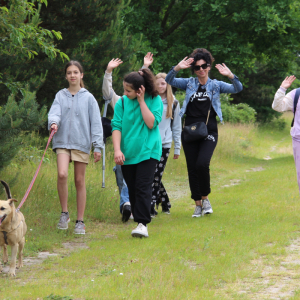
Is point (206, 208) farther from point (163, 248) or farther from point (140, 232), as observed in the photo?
point (163, 248)

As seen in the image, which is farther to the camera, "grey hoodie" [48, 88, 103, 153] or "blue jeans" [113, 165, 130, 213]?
"blue jeans" [113, 165, 130, 213]

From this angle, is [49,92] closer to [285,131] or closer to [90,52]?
[90,52]

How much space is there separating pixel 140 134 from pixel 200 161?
1.54 metres

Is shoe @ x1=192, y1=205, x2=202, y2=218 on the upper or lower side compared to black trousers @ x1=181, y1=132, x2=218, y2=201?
lower

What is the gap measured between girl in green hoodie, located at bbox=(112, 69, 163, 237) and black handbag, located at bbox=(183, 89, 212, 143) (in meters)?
1.17

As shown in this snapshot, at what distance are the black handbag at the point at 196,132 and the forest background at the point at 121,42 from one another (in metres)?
2.04

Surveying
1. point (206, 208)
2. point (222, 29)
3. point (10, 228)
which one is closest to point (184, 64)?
point (206, 208)

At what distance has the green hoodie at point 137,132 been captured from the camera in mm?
5543

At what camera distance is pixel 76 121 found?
5.96 meters

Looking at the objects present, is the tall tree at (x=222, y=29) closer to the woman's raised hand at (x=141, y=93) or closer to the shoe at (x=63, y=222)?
the shoe at (x=63, y=222)

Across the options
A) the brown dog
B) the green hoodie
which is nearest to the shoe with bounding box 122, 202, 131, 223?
the green hoodie

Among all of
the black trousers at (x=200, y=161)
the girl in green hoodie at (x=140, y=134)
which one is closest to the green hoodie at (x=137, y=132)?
the girl in green hoodie at (x=140, y=134)

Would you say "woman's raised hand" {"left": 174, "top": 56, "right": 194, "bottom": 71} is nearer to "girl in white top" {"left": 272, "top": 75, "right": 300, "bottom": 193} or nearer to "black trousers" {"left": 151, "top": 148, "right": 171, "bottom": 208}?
"black trousers" {"left": 151, "top": 148, "right": 171, "bottom": 208}

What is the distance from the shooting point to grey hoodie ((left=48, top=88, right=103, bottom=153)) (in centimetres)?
593
